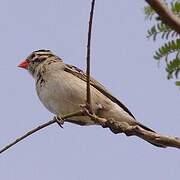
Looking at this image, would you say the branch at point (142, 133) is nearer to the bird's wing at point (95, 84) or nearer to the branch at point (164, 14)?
the branch at point (164, 14)

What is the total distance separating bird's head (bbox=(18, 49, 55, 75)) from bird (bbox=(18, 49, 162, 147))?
0.87 feet

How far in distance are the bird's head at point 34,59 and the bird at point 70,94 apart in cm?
27

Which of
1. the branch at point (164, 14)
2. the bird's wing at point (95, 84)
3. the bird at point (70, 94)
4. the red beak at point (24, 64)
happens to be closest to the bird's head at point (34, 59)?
the red beak at point (24, 64)

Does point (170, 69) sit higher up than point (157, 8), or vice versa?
point (157, 8)

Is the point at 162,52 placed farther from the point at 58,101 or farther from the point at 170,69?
the point at 58,101

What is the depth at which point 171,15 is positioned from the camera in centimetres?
116

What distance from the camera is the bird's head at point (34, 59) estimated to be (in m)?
5.93

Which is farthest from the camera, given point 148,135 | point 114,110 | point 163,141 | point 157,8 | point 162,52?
point 114,110

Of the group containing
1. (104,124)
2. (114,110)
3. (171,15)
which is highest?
(171,15)

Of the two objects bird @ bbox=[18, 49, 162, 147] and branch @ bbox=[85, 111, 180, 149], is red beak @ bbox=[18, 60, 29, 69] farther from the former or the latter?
branch @ bbox=[85, 111, 180, 149]

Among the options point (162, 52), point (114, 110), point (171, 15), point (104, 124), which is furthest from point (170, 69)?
point (114, 110)

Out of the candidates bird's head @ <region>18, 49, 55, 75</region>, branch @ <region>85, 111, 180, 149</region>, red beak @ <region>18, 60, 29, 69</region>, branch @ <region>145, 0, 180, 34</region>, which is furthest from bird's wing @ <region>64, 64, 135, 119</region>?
branch @ <region>145, 0, 180, 34</region>

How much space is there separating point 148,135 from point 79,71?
3.30 meters

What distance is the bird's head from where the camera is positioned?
593 cm
